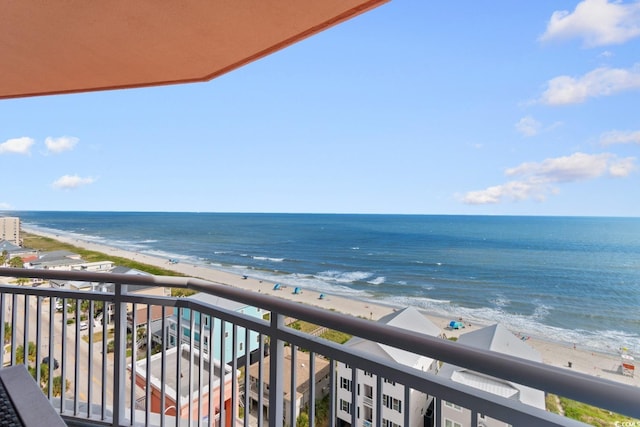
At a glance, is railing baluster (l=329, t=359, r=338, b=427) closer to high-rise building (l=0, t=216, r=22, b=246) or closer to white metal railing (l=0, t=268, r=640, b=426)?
white metal railing (l=0, t=268, r=640, b=426)

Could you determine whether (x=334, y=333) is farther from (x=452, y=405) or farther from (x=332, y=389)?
(x=452, y=405)

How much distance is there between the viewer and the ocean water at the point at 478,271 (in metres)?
12.2

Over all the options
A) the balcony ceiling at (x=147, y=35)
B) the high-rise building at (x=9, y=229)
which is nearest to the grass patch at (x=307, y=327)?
the balcony ceiling at (x=147, y=35)

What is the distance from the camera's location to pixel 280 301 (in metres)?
1.18

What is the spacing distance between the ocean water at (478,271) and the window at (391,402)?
27.2ft

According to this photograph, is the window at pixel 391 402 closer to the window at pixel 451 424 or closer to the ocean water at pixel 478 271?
the window at pixel 451 424

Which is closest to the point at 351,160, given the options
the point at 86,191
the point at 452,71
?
the point at 452,71

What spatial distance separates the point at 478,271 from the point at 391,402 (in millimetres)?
25817

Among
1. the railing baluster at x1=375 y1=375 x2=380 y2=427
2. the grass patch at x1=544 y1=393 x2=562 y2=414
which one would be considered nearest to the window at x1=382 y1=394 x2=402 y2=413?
the railing baluster at x1=375 y1=375 x2=380 y2=427

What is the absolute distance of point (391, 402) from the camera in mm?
1017

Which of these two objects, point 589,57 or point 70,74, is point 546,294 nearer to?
point 70,74

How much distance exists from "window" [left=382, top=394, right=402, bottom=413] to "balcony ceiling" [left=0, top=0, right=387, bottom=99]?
1517 millimetres

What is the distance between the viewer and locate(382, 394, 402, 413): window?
3.20ft

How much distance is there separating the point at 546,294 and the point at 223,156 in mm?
37363
